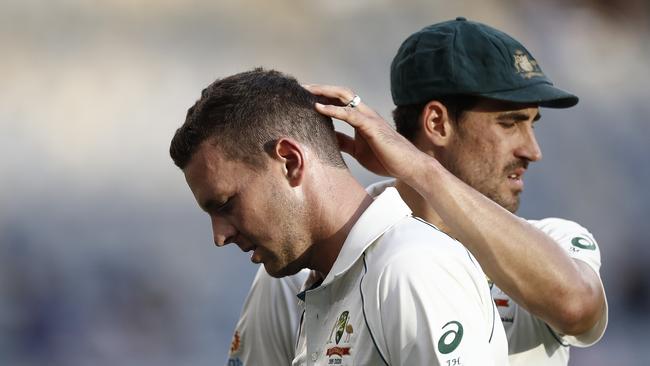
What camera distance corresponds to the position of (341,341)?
1.77 metres

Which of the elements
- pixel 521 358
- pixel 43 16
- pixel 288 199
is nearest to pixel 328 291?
pixel 288 199

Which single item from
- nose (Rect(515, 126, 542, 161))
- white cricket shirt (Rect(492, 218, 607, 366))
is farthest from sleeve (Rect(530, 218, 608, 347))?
nose (Rect(515, 126, 542, 161))

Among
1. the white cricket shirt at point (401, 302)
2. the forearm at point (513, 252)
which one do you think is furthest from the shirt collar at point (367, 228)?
the forearm at point (513, 252)

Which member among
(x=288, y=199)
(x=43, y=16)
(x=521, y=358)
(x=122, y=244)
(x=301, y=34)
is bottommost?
(x=521, y=358)

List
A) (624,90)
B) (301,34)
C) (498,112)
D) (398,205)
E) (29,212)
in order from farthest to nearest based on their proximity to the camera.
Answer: (624,90) → (301,34) → (29,212) → (498,112) → (398,205)

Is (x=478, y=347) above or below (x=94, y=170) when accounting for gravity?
below

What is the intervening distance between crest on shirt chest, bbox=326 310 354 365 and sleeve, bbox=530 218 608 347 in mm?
877

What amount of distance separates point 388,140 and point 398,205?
0.30m

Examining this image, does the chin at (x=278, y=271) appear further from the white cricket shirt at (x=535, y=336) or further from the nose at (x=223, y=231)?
the white cricket shirt at (x=535, y=336)

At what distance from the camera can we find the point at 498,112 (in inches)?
106

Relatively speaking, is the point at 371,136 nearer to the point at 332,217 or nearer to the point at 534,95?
the point at 332,217

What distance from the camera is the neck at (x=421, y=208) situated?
260 centimetres

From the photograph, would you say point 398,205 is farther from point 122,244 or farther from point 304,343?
point 122,244

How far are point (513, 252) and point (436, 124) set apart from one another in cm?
57
